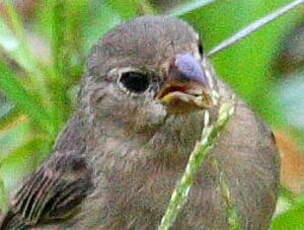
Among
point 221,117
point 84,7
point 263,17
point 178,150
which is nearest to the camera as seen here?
point 221,117

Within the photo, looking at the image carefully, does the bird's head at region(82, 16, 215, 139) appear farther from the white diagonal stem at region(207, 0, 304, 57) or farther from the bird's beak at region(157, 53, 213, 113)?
the white diagonal stem at region(207, 0, 304, 57)

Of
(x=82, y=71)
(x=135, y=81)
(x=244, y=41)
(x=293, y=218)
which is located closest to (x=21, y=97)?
(x=82, y=71)

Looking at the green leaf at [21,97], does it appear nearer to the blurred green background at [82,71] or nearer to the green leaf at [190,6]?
the blurred green background at [82,71]

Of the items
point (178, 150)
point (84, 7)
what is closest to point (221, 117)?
point (178, 150)

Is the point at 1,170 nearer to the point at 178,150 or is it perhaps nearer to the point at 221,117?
the point at 178,150

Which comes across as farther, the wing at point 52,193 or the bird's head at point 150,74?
the wing at point 52,193

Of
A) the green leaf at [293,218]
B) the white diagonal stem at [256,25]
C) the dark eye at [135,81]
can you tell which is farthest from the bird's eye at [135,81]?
the green leaf at [293,218]

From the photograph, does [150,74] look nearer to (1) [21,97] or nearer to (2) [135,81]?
(2) [135,81]
